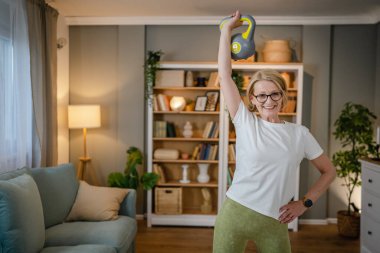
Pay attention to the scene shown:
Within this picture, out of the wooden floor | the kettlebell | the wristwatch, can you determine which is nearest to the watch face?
the wristwatch

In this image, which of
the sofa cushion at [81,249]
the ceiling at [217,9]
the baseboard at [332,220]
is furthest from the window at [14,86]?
the baseboard at [332,220]

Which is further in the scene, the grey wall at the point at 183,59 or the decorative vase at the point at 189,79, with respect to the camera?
the grey wall at the point at 183,59

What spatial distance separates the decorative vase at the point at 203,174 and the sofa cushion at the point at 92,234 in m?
1.60

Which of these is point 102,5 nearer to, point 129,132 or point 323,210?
point 129,132

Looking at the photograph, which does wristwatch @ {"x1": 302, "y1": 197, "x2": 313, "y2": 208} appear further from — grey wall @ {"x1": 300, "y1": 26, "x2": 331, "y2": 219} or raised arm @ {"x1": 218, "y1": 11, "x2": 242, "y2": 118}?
grey wall @ {"x1": 300, "y1": 26, "x2": 331, "y2": 219}

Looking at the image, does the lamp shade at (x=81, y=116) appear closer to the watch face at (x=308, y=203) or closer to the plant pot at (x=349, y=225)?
the plant pot at (x=349, y=225)

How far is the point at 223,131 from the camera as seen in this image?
412 centimetres

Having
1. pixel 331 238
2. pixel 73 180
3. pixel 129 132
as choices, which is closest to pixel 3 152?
pixel 73 180

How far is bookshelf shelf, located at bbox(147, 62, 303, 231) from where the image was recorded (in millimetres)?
4125

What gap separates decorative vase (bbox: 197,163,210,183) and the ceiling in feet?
5.66

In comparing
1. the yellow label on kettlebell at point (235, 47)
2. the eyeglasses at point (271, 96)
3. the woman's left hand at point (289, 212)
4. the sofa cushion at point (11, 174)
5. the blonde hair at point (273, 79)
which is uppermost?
the yellow label on kettlebell at point (235, 47)

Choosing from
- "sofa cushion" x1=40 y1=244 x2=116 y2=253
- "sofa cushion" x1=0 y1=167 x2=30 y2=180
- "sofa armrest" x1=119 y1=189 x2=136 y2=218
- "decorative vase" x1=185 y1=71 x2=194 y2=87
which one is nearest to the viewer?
"sofa cushion" x1=40 y1=244 x2=116 y2=253

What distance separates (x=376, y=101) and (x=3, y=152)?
13.0 feet

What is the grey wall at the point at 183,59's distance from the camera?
14.3ft
